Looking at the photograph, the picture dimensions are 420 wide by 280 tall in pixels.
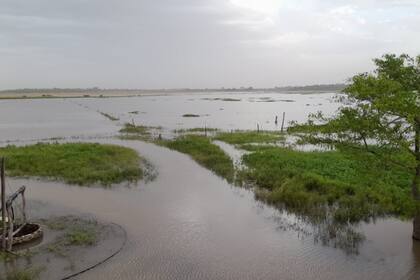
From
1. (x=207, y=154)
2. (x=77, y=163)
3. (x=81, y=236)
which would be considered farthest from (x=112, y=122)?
(x=81, y=236)

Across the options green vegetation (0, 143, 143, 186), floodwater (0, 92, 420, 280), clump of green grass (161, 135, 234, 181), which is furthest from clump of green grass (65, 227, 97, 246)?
clump of green grass (161, 135, 234, 181)

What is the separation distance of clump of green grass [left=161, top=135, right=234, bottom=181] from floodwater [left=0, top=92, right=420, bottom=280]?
3616 mm

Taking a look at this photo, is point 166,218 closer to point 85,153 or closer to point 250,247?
point 250,247

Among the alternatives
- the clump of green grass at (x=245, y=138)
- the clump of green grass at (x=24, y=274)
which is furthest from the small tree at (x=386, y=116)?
the clump of green grass at (x=245, y=138)

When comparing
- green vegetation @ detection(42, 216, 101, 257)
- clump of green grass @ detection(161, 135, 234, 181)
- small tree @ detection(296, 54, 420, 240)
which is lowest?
green vegetation @ detection(42, 216, 101, 257)

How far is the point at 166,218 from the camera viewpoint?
17156 mm

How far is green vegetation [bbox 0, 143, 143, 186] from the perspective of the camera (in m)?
23.8

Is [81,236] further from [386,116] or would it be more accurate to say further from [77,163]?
[77,163]

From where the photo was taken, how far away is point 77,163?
26516 millimetres

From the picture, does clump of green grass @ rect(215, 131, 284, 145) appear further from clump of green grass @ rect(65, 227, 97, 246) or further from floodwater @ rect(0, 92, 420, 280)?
clump of green grass @ rect(65, 227, 97, 246)

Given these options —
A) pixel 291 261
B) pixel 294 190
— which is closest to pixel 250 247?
pixel 291 261

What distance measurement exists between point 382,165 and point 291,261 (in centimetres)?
454

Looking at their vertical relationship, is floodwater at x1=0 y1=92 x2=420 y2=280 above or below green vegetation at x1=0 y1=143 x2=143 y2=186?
below

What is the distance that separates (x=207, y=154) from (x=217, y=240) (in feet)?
56.7
